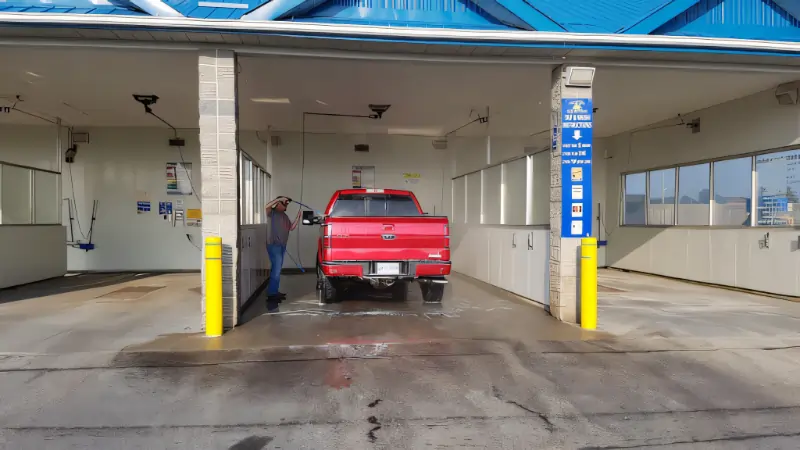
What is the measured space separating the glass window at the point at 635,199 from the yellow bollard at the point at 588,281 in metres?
7.39

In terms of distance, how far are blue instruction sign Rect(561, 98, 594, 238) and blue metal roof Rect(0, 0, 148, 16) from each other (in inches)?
230

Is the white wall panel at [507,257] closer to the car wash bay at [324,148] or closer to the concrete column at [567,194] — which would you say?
the car wash bay at [324,148]

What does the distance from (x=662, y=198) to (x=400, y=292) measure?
757 cm

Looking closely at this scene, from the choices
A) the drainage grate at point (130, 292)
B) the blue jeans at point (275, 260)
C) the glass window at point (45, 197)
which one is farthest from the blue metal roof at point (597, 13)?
the glass window at point (45, 197)

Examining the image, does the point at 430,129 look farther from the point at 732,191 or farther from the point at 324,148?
the point at 732,191

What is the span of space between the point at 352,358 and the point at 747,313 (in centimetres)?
650

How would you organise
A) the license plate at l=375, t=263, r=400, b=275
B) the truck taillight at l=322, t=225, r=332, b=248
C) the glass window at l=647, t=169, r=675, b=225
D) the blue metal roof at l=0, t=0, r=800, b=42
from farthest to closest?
the glass window at l=647, t=169, r=675, b=225 < the license plate at l=375, t=263, r=400, b=275 < the truck taillight at l=322, t=225, r=332, b=248 < the blue metal roof at l=0, t=0, r=800, b=42

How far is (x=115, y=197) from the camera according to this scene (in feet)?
40.0

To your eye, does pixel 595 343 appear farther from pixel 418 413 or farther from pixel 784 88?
pixel 784 88

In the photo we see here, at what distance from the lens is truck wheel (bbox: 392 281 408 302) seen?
8.52 meters

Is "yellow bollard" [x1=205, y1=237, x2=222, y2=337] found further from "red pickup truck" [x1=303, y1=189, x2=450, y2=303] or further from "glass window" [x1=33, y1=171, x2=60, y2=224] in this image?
"glass window" [x1=33, y1=171, x2=60, y2=224]

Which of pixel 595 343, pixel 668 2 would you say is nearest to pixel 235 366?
pixel 595 343

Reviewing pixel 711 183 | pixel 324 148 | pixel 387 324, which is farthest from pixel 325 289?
pixel 711 183

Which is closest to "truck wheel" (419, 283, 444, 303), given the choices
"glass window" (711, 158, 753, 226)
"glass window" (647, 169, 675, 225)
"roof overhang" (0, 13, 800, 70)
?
"roof overhang" (0, 13, 800, 70)
